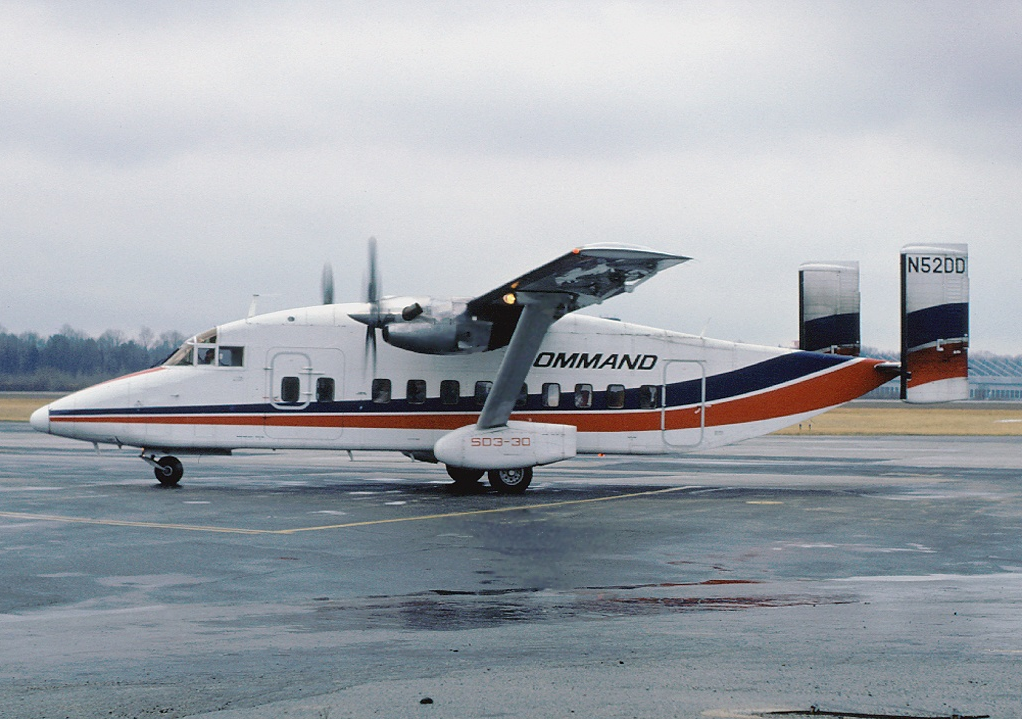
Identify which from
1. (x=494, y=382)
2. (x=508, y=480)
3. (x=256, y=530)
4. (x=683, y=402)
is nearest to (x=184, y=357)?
(x=494, y=382)

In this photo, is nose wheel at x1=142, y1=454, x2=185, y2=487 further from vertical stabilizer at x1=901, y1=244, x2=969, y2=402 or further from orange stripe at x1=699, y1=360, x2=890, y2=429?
vertical stabilizer at x1=901, y1=244, x2=969, y2=402

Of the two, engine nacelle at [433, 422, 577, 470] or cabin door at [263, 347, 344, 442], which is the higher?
cabin door at [263, 347, 344, 442]

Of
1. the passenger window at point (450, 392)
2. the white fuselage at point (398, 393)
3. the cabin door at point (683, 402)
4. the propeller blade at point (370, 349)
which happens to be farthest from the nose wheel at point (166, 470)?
the cabin door at point (683, 402)

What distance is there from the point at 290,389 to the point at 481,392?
424 cm

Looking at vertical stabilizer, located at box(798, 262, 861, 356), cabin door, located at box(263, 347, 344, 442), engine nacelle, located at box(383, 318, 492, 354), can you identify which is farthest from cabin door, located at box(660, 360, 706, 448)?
cabin door, located at box(263, 347, 344, 442)

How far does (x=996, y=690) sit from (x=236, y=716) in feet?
15.9

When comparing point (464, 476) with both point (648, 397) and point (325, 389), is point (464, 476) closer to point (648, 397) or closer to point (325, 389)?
point (325, 389)

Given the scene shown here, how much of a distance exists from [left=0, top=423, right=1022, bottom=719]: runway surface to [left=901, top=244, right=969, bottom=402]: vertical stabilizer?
2918mm

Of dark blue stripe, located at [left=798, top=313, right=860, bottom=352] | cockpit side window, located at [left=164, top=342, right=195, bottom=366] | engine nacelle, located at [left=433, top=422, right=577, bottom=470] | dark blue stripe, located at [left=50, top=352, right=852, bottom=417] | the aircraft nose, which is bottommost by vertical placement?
engine nacelle, located at [left=433, top=422, right=577, bottom=470]

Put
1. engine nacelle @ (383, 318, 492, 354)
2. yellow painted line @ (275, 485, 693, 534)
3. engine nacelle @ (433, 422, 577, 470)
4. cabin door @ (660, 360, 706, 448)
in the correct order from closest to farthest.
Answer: yellow painted line @ (275, 485, 693, 534) → engine nacelle @ (383, 318, 492, 354) → engine nacelle @ (433, 422, 577, 470) → cabin door @ (660, 360, 706, 448)

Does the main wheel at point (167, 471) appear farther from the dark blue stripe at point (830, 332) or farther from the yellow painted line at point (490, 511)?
the dark blue stripe at point (830, 332)

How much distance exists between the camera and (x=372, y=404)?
78.4 ft

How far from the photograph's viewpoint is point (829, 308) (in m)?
28.1

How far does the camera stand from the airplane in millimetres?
23141
